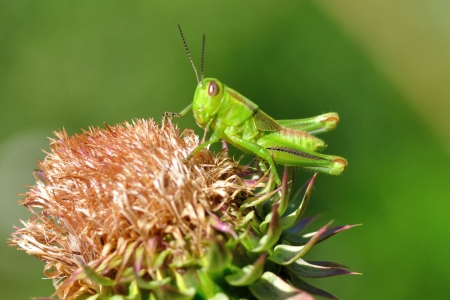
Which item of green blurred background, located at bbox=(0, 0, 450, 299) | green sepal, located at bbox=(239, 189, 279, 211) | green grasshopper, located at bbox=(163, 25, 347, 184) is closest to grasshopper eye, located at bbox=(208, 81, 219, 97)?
green grasshopper, located at bbox=(163, 25, 347, 184)

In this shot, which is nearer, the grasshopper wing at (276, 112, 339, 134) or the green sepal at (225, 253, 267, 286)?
the green sepal at (225, 253, 267, 286)

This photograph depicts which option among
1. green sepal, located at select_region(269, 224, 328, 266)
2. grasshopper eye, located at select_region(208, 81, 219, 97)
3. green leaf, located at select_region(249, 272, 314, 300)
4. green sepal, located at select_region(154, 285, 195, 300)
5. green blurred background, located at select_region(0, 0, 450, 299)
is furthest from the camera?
green blurred background, located at select_region(0, 0, 450, 299)

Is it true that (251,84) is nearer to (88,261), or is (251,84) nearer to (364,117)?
(364,117)

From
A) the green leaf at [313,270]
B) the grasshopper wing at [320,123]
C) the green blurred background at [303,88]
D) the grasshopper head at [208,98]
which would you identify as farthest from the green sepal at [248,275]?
the green blurred background at [303,88]

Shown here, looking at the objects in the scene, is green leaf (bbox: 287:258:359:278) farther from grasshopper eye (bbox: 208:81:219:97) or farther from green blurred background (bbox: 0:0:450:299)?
green blurred background (bbox: 0:0:450:299)

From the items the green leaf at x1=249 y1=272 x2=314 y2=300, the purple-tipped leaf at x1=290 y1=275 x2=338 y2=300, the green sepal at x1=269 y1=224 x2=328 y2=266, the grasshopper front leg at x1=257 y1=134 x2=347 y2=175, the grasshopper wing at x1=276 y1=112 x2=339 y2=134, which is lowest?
the purple-tipped leaf at x1=290 y1=275 x2=338 y2=300

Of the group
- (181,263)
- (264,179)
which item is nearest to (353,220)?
(264,179)

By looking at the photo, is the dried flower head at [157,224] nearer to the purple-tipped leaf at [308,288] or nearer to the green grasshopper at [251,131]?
the purple-tipped leaf at [308,288]

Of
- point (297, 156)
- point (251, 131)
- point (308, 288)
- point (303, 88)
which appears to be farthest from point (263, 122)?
point (303, 88)
